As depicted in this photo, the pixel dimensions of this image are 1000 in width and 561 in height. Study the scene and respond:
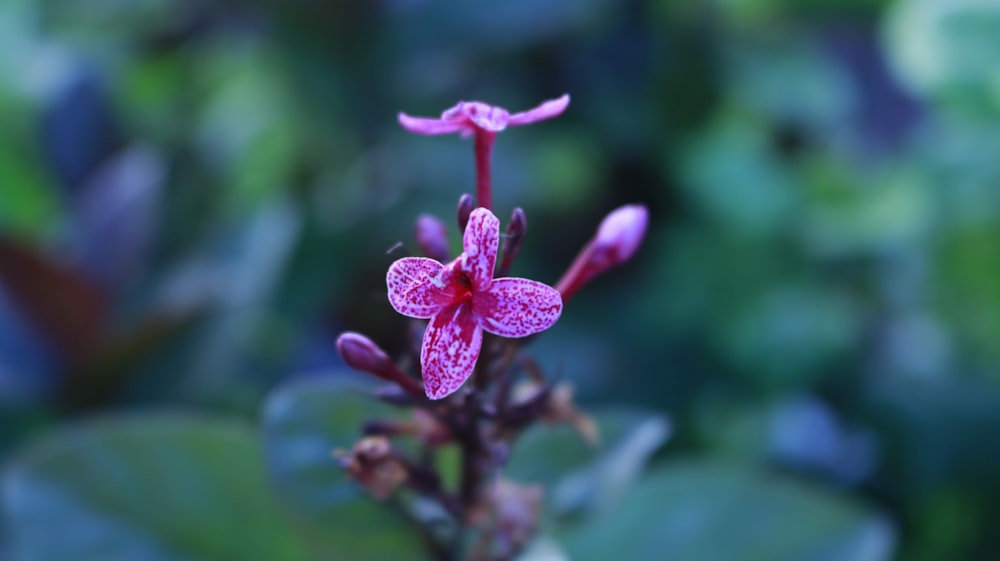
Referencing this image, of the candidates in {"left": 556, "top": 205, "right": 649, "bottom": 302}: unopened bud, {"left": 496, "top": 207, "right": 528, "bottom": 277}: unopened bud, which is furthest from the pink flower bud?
{"left": 496, "top": 207, "right": 528, "bottom": 277}: unopened bud

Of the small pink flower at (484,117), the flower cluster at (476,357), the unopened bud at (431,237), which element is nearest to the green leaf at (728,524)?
the flower cluster at (476,357)

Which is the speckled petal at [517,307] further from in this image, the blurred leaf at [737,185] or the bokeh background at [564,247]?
the blurred leaf at [737,185]

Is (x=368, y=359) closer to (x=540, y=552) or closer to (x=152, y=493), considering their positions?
(x=540, y=552)

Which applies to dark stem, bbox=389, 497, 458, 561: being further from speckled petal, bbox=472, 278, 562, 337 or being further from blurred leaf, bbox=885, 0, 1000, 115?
blurred leaf, bbox=885, 0, 1000, 115

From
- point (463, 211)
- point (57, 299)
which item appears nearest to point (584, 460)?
point (463, 211)

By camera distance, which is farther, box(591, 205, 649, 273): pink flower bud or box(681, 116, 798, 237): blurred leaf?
box(681, 116, 798, 237): blurred leaf

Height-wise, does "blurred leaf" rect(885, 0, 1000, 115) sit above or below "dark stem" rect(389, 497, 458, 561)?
above

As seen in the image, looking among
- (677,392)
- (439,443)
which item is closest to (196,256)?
(677,392)
